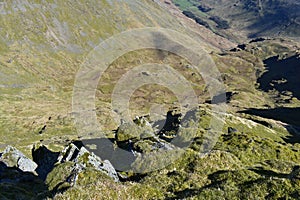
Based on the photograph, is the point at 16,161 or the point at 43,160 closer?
the point at 16,161

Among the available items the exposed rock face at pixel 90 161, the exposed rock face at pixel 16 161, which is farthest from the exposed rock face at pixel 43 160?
the exposed rock face at pixel 90 161

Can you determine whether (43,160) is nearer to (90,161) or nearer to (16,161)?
(16,161)

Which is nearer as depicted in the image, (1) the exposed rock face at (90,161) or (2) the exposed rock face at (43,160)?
(1) the exposed rock face at (90,161)

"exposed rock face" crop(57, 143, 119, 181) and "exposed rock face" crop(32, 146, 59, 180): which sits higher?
"exposed rock face" crop(57, 143, 119, 181)

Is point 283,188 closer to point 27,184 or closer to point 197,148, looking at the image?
point 197,148

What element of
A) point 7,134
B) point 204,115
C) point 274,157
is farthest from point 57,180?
point 7,134

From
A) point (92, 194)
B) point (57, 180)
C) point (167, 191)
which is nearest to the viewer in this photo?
point (92, 194)

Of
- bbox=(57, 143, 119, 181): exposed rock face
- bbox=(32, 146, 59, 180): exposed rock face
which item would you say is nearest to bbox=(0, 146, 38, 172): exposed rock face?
bbox=(32, 146, 59, 180): exposed rock face

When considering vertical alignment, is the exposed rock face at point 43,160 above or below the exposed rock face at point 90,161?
below

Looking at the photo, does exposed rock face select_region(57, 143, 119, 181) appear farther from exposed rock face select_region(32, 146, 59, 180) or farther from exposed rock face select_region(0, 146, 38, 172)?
exposed rock face select_region(0, 146, 38, 172)

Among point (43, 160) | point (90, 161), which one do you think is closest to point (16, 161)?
point (43, 160)

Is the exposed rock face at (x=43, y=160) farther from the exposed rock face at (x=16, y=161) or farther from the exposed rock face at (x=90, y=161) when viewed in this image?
the exposed rock face at (x=90, y=161)
